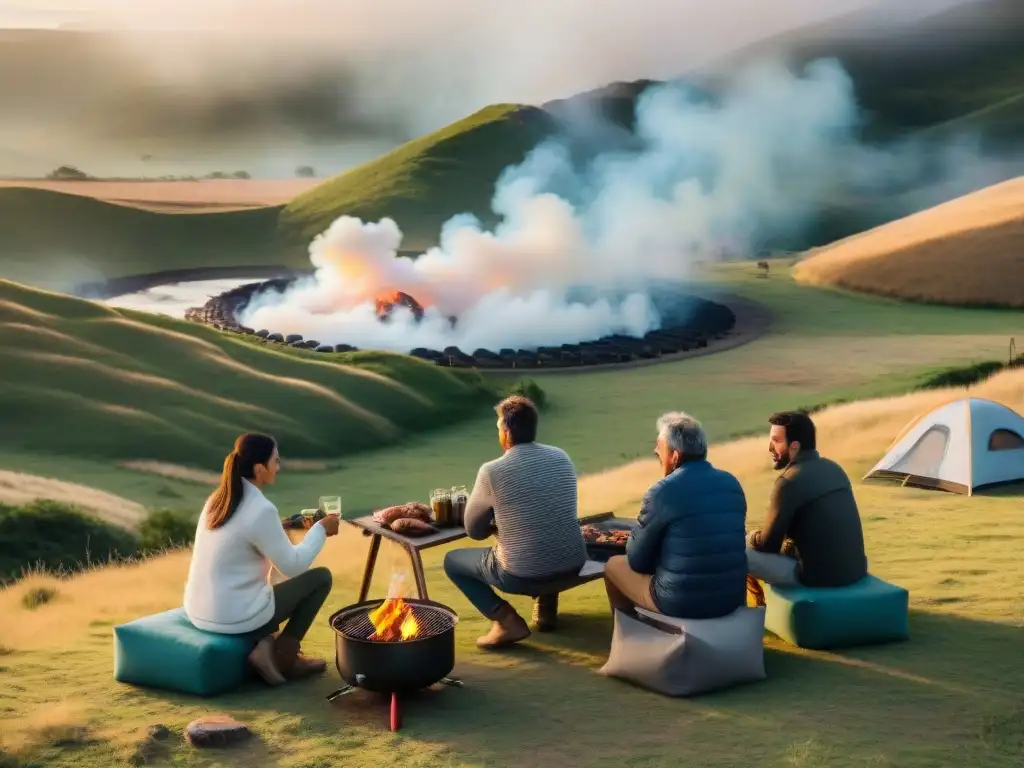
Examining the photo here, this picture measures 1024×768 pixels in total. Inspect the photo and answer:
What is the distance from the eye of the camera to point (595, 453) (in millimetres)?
27562

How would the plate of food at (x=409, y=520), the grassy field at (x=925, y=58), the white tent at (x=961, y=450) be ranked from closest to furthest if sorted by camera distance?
1. the plate of food at (x=409, y=520)
2. the white tent at (x=961, y=450)
3. the grassy field at (x=925, y=58)

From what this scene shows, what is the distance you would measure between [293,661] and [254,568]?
90 centimetres

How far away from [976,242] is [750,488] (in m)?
40.1

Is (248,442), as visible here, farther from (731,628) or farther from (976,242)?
(976,242)

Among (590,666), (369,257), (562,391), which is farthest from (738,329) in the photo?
(590,666)

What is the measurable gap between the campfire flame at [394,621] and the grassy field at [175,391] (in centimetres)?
1879

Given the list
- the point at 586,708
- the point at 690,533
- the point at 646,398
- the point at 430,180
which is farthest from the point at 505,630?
the point at 430,180

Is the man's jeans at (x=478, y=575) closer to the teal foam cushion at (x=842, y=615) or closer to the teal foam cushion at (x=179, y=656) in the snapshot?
the teal foam cushion at (x=179, y=656)

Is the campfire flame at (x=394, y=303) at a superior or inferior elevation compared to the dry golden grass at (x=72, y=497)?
superior

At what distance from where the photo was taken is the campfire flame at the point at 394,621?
312 inches

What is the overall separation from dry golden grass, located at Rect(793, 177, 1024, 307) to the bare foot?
146 ft

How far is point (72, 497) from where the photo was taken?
65.4 feet

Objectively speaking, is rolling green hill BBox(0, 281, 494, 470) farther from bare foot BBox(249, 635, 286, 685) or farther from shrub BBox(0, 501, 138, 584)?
bare foot BBox(249, 635, 286, 685)

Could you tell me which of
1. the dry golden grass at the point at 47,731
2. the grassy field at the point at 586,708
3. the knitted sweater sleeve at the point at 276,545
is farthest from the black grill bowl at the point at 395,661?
the dry golden grass at the point at 47,731
